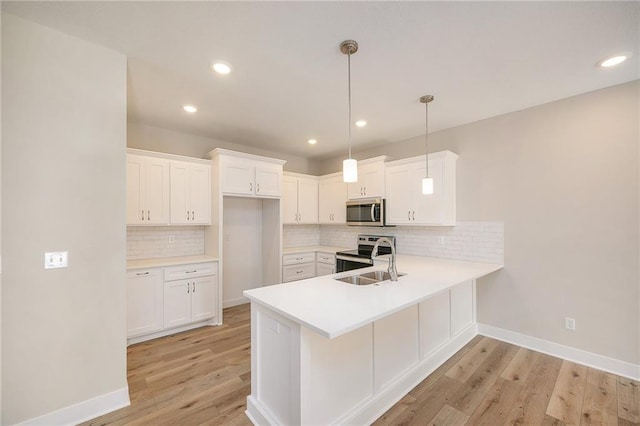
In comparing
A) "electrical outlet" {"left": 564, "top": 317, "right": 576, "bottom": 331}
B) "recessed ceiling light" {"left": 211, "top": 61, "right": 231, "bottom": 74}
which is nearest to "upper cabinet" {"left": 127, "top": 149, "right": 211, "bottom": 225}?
"recessed ceiling light" {"left": 211, "top": 61, "right": 231, "bottom": 74}

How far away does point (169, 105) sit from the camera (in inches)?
115

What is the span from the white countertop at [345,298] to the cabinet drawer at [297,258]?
201cm

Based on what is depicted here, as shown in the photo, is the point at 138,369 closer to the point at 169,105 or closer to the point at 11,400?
the point at 11,400

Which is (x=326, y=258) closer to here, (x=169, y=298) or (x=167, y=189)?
(x=169, y=298)

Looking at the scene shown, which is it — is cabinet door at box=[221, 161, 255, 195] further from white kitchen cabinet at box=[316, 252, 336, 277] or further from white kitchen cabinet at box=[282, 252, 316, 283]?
white kitchen cabinet at box=[316, 252, 336, 277]

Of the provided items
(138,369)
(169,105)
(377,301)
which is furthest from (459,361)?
(169,105)

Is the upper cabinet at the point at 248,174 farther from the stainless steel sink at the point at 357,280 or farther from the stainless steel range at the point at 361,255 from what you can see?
the stainless steel sink at the point at 357,280

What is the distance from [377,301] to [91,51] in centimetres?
265

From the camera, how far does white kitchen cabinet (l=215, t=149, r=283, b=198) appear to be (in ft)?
12.2

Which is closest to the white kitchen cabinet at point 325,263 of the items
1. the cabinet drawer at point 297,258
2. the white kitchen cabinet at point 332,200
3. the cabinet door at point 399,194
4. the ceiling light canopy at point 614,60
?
the cabinet drawer at point 297,258

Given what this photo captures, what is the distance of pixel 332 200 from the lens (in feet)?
15.8

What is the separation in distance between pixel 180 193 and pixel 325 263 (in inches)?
96.4

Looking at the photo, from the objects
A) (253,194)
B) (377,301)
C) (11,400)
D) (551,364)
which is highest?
(253,194)

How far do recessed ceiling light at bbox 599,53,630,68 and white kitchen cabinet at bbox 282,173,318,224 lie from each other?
12.3 ft
